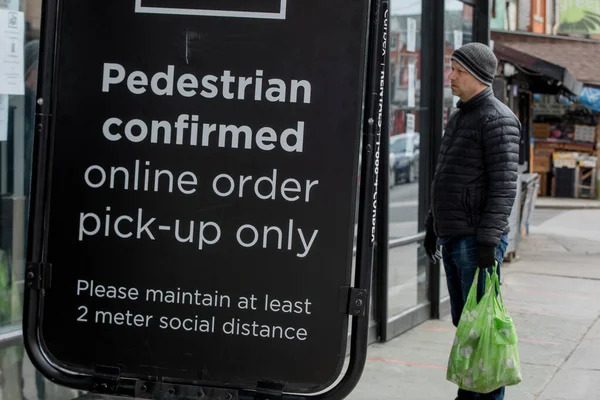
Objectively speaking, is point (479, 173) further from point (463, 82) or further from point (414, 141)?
point (414, 141)

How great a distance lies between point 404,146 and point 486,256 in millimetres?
2929

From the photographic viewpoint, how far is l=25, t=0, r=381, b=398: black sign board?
A: 2.99 meters

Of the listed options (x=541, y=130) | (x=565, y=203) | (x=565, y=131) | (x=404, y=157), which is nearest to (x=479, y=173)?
(x=404, y=157)

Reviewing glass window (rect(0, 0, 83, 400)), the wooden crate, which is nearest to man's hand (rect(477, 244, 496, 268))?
glass window (rect(0, 0, 83, 400))

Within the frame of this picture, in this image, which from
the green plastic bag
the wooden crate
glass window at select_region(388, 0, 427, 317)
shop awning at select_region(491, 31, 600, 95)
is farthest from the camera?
shop awning at select_region(491, 31, 600, 95)

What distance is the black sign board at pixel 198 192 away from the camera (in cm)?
299

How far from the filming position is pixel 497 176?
472cm

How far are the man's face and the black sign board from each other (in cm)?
201

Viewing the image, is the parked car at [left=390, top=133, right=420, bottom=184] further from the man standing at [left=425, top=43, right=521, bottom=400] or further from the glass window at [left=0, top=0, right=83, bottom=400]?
the glass window at [left=0, top=0, right=83, bottom=400]

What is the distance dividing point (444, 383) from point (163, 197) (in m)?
3.47

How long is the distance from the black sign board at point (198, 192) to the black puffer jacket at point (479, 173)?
6.22ft

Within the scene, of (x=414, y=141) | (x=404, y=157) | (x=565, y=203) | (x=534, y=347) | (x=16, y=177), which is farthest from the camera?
(x=565, y=203)

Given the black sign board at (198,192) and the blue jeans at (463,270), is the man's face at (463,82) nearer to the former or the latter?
the blue jeans at (463,270)

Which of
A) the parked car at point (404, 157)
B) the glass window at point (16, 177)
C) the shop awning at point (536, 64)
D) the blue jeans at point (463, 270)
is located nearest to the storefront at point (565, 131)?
the shop awning at point (536, 64)
